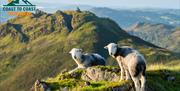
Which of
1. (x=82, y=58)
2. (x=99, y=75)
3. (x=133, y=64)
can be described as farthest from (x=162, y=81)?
(x=82, y=58)

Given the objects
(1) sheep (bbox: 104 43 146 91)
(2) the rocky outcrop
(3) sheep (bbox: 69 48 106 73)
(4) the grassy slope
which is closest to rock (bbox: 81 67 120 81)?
(2) the rocky outcrop

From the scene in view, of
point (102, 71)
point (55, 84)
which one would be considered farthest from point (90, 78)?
point (55, 84)

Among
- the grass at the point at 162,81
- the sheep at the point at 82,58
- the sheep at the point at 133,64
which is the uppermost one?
the sheep at the point at 133,64

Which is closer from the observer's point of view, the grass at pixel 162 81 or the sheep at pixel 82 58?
the grass at pixel 162 81

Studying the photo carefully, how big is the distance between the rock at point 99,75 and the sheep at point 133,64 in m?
1.54

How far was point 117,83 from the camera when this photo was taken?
25.6 metres

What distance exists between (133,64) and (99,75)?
394 cm

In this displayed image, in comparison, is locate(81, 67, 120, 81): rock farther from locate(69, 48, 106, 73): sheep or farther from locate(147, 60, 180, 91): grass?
locate(69, 48, 106, 73): sheep

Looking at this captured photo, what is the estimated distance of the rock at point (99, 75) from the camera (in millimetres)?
28094

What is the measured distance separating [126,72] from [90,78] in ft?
11.9

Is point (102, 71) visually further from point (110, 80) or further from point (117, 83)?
point (117, 83)

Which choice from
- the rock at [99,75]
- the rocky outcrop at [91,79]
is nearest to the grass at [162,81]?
the rocky outcrop at [91,79]

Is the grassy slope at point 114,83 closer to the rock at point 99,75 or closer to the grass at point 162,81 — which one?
the grass at point 162,81

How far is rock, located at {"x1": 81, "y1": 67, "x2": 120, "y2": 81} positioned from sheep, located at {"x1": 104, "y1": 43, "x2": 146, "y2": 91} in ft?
5.06
